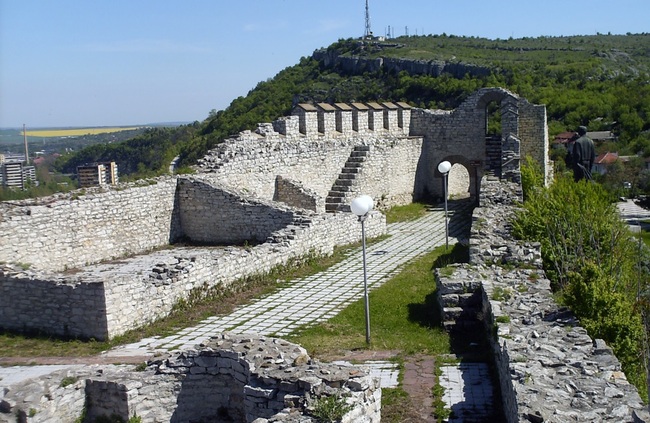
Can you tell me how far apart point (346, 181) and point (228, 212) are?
17.9ft

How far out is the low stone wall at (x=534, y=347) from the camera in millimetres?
5762

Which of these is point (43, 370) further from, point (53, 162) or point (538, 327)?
point (53, 162)

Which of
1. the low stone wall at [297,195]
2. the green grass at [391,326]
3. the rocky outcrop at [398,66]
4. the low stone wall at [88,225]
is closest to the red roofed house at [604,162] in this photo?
the rocky outcrop at [398,66]

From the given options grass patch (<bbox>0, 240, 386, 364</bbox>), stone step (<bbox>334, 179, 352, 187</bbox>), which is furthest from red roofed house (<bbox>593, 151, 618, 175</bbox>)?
grass patch (<bbox>0, 240, 386, 364</bbox>)

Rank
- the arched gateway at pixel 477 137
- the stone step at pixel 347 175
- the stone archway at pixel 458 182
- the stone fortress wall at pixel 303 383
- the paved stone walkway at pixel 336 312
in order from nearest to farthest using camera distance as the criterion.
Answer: the stone fortress wall at pixel 303 383 → the paved stone walkway at pixel 336 312 → the stone step at pixel 347 175 → the arched gateway at pixel 477 137 → the stone archway at pixel 458 182

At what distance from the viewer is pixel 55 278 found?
10.8 meters

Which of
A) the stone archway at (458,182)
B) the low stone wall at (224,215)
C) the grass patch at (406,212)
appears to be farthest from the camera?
the stone archway at (458,182)

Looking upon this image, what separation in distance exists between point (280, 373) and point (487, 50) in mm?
68786

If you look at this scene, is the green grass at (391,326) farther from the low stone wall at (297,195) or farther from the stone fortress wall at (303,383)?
the low stone wall at (297,195)

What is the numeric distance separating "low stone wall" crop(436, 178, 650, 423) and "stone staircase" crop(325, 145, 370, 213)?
28.7 ft

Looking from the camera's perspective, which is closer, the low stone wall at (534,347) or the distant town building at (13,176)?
the low stone wall at (534,347)

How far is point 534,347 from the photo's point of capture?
23.3ft

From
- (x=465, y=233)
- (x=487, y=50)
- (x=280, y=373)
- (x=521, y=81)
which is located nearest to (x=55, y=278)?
(x=280, y=373)

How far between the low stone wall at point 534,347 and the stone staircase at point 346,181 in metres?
8.74
